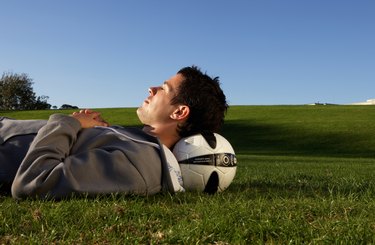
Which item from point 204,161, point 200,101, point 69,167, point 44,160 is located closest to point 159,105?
point 200,101

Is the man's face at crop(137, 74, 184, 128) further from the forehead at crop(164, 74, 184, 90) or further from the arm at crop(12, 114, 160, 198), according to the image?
the arm at crop(12, 114, 160, 198)

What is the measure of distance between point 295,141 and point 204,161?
4219 centimetres

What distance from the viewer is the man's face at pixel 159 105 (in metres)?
5.77

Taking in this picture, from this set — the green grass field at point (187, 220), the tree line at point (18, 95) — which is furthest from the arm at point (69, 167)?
the tree line at point (18, 95)

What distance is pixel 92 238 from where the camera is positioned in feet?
11.5

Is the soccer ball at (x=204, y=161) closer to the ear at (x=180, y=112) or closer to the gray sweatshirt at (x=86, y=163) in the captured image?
the ear at (x=180, y=112)

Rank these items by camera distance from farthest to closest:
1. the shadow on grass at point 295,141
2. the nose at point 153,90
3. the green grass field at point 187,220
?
the shadow on grass at point 295,141, the nose at point 153,90, the green grass field at point 187,220

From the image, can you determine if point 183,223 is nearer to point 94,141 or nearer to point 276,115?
point 94,141

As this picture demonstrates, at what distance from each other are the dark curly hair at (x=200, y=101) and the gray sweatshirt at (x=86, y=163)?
71 cm

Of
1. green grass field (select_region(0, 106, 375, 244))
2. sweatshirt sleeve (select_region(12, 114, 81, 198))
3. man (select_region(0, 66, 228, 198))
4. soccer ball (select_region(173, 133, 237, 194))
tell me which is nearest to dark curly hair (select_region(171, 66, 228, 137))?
man (select_region(0, 66, 228, 198))

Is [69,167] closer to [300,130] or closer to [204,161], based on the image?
[204,161]

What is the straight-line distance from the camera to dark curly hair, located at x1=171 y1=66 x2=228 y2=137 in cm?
586

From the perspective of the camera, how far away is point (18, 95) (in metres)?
107

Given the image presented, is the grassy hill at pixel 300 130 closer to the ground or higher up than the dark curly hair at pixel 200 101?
closer to the ground
